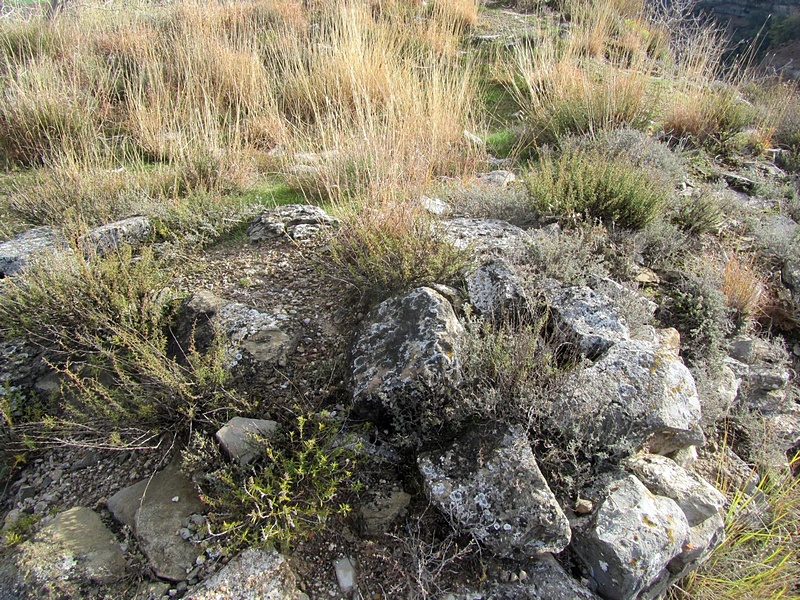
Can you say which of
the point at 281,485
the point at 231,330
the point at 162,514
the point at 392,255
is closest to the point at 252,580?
the point at 281,485

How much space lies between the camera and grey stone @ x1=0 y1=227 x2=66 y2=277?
136 inches

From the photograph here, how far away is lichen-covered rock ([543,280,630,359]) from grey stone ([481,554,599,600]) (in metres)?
1.05

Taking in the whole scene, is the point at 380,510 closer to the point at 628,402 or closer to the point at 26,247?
the point at 628,402

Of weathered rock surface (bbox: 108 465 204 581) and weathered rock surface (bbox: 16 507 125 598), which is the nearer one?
A: weathered rock surface (bbox: 16 507 125 598)

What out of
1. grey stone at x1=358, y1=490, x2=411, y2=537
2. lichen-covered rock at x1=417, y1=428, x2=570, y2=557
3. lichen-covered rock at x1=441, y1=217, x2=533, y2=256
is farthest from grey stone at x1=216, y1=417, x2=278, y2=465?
lichen-covered rock at x1=441, y1=217, x2=533, y2=256

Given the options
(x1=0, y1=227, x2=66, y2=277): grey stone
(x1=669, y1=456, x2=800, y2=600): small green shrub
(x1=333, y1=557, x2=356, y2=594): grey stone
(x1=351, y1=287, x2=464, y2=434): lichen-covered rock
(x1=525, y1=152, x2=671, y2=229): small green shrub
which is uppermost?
(x1=525, y1=152, x2=671, y2=229): small green shrub

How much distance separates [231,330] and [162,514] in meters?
1.03

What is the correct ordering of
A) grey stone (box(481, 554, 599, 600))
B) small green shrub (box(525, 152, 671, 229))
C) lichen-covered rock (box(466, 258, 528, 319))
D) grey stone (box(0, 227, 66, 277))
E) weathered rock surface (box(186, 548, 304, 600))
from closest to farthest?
weathered rock surface (box(186, 548, 304, 600))
grey stone (box(481, 554, 599, 600))
lichen-covered rock (box(466, 258, 528, 319))
grey stone (box(0, 227, 66, 277))
small green shrub (box(525, 152, 671, 229))

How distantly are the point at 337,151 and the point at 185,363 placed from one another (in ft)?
8.16

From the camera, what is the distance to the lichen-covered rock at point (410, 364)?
8.01 ft

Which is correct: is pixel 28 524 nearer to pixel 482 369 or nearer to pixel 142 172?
pixel 482 369

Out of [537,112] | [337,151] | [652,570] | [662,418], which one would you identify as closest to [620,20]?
[537,112]

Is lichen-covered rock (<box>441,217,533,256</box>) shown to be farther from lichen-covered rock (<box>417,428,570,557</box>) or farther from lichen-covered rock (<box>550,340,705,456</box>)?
lichen-covered rock (<box>417,428,570,557</box>)

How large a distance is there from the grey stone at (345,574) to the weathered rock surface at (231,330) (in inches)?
43.4
